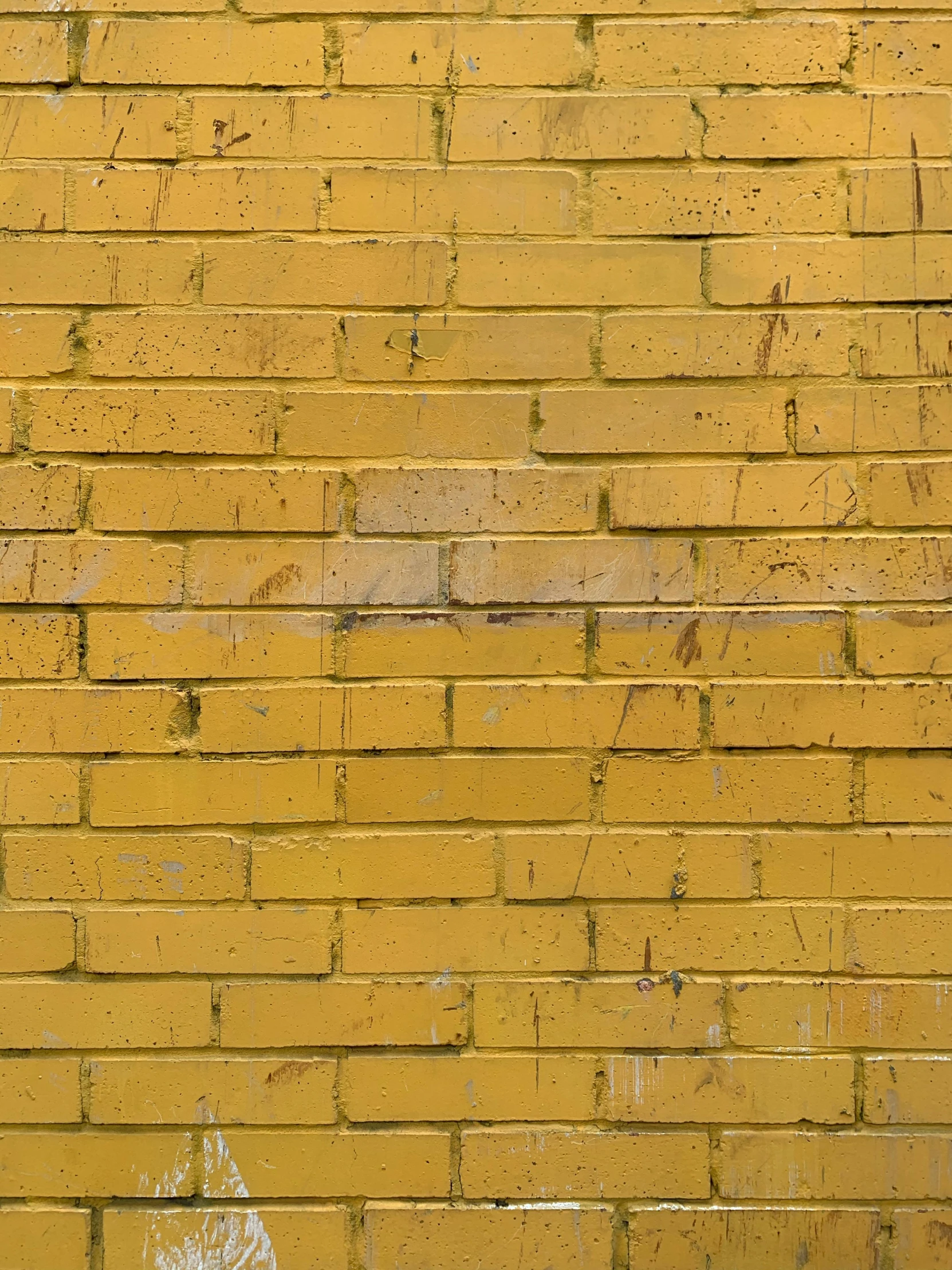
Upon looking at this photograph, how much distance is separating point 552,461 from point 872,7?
38.3 inches

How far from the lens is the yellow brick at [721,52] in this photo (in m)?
1.68

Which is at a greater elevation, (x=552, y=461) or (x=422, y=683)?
(x=552, y=461)

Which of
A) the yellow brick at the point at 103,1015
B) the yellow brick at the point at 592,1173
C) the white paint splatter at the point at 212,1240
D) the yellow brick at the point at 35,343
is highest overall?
the yellow brick at the point at 35,343

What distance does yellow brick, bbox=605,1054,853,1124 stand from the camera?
5.37 ft

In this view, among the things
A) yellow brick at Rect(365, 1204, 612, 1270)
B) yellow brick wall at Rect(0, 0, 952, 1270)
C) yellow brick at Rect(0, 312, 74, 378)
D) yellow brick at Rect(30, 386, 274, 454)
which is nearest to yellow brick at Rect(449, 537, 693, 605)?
yellow brick wall at Rect(0, 0, 952, 1270)

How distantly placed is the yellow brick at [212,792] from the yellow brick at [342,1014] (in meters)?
0.29

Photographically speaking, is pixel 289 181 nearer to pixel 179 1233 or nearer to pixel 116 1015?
pixel 116 1015

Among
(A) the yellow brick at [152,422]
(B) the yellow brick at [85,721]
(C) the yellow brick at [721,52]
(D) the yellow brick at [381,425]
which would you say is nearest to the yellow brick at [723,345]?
(D) the yellow brick at [381,425]

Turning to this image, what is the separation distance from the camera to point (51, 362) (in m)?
1.69

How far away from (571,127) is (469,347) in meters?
0.42

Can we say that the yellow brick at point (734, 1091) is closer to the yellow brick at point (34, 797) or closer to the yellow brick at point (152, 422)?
the yellow brick at point (34, 797)

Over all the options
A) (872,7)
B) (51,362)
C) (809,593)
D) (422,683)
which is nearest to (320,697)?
(422,683)

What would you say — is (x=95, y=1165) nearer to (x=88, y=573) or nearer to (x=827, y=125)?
(x=88, y=573)

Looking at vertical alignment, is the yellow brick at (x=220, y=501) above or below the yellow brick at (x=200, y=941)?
above
